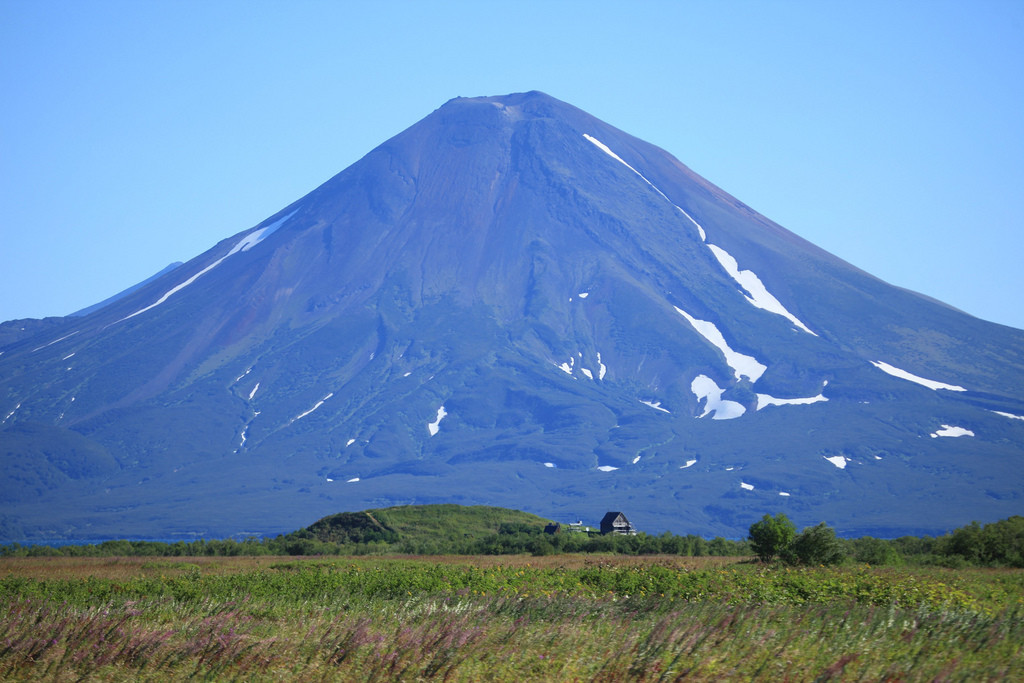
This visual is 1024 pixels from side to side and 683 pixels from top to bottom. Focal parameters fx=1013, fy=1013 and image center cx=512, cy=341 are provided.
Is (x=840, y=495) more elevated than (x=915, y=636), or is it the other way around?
(x=915, y=636)

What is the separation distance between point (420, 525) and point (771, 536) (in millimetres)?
28910

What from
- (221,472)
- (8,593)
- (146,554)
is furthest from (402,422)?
(8,593)

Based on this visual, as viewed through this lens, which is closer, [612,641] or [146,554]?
[612,641]

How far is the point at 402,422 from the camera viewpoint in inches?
7485

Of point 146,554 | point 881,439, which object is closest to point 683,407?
point 881,439

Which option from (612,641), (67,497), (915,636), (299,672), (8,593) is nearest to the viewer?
(299,672)

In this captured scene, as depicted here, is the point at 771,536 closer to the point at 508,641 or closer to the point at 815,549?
the point at 815,549

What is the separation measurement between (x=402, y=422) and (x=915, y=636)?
179 meters

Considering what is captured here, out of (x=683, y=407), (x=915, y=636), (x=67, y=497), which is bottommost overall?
(x=67, y=497)

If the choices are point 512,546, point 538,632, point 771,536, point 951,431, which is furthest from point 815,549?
point 951,431

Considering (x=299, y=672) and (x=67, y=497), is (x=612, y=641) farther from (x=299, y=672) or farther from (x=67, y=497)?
(x=67, y=497)

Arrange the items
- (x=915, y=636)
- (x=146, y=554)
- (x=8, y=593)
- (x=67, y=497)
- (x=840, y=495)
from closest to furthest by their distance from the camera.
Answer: (x=915, y=636) → (x=8, y=593) → (x=146, y=554) → (x=840, y=495) → (x=67, y=497)

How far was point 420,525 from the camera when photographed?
A: 6556 centimetres

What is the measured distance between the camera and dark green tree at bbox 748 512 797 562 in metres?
41.8
